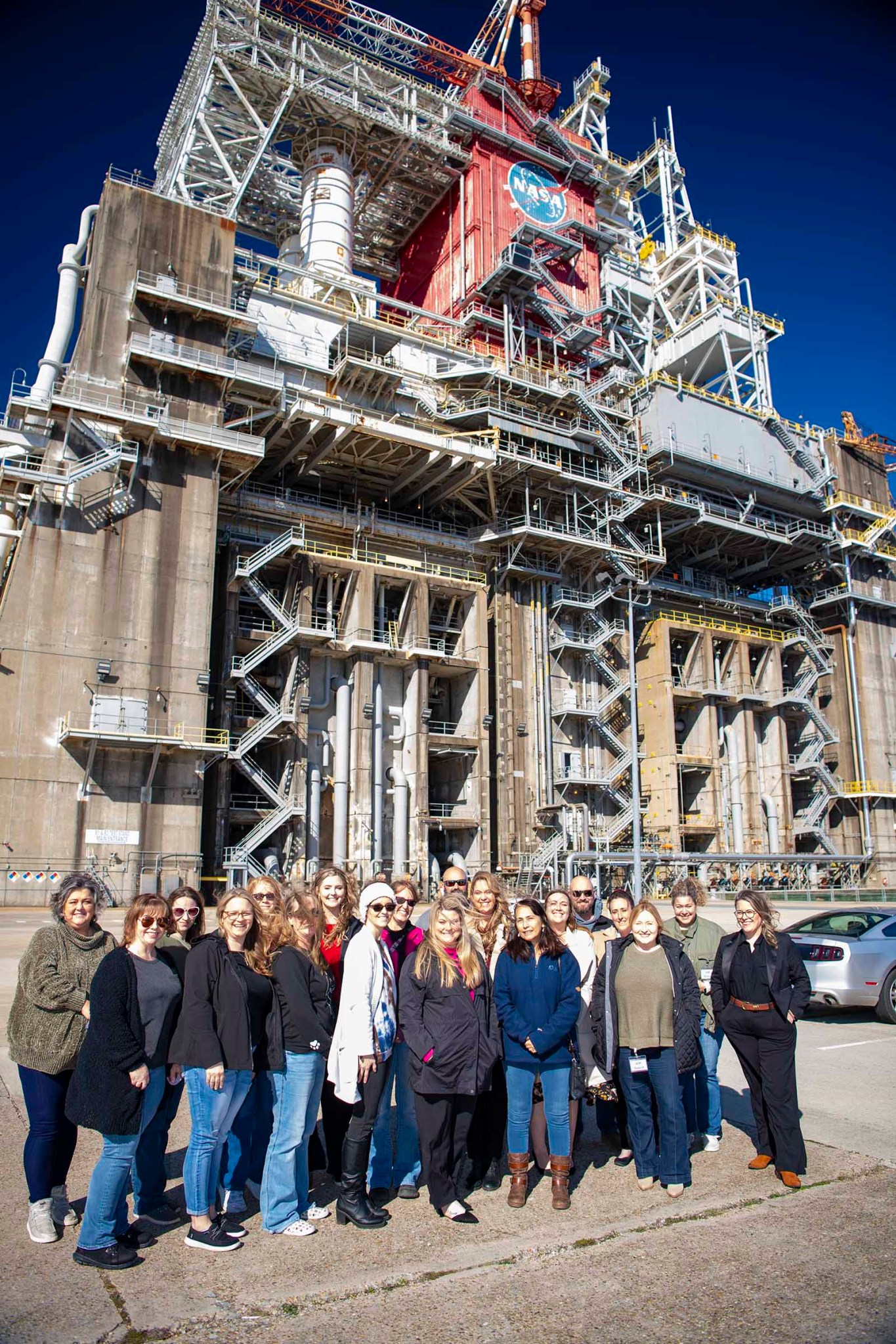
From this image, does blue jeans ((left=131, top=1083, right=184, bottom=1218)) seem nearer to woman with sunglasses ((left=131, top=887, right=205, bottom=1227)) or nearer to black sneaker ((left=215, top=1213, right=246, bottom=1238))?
woman with sunglasses ((left=131, top=887, right=205, bottom=1227))

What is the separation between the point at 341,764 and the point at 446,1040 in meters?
26.6

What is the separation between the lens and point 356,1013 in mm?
5988

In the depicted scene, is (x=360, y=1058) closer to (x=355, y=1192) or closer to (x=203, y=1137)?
(x=355, y=1192)

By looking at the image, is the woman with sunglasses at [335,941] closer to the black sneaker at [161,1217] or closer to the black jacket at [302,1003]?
the black jacket at [302,1003]

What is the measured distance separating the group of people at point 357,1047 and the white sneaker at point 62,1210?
1cm

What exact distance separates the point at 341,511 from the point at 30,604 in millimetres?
12836

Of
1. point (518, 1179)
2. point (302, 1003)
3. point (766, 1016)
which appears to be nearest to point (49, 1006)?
point (302, 1003)

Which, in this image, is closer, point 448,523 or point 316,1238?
point 316,1238

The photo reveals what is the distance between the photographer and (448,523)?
40000 millimetres

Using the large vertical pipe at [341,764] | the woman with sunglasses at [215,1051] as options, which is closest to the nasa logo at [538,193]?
the large vertical pipe at [341,764]

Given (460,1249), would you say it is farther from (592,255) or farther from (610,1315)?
(592,255)

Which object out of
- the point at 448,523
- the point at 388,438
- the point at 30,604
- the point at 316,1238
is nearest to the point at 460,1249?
the point at 316,1238

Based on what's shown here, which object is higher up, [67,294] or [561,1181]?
[67,294]

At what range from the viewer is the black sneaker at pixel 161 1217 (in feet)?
19.1
